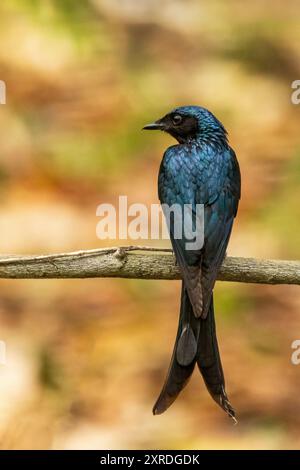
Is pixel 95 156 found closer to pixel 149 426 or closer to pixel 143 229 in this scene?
pixel 143 229

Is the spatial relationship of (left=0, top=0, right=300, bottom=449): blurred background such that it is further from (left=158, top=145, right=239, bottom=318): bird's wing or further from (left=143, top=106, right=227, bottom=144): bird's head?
(left=143, top=106, right=227, bottom=144): bird's head

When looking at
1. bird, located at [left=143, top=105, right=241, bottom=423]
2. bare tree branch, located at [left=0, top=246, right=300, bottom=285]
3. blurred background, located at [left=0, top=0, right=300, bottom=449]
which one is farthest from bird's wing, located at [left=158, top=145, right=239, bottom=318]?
blurred background, located at [left=0, top=0, right=300, bottom=449]

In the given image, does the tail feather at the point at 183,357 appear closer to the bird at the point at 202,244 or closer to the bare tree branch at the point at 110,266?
the bird at the point at 202,244

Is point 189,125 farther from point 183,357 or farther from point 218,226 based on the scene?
point 183,357

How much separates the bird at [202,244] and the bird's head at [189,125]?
1 centimetres

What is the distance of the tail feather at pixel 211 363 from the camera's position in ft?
15.9

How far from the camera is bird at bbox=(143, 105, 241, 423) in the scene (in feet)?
15.7

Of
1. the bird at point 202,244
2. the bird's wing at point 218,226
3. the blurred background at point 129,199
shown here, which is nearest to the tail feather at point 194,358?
the bird at point 202,244

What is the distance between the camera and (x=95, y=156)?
32.3 ft

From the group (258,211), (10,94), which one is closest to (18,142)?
(10,94)

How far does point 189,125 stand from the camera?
18.6 feet

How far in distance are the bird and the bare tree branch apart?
18 centimetres
